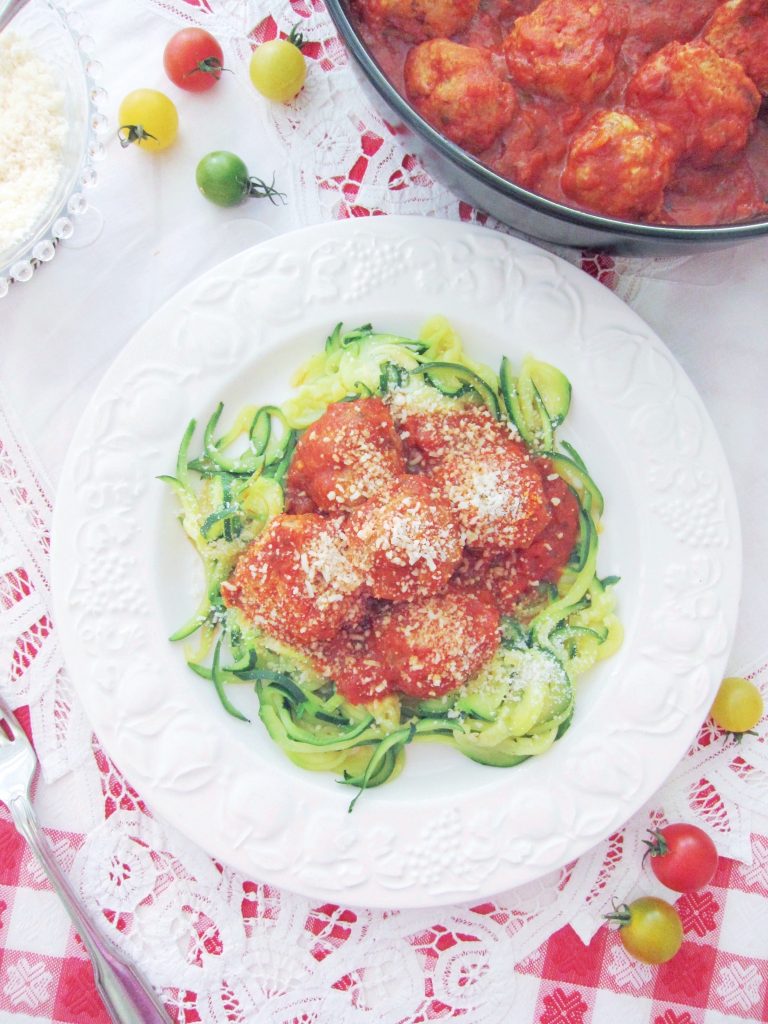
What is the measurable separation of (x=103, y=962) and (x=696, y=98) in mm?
3069

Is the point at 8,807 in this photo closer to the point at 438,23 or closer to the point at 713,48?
the point at 438,23

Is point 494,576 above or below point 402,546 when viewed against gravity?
below

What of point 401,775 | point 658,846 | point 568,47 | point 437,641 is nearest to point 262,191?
point 568,47

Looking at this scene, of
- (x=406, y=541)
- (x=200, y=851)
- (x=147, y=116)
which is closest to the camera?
(x=406, y=541)

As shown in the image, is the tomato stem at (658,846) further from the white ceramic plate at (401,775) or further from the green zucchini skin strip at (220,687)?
the green zucchini skin strip at (220,687)

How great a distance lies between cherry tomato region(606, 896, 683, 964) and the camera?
283cm

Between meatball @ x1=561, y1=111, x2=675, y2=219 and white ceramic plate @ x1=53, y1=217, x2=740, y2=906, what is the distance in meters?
0.42

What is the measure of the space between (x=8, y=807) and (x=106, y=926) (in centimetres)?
51

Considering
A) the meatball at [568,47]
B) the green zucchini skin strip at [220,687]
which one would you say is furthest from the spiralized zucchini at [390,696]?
the meatball at [568,47]

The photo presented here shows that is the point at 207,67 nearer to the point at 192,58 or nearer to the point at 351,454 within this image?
the point at 192,58

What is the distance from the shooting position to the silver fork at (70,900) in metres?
2.83

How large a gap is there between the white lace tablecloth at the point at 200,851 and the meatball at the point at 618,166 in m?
0.60

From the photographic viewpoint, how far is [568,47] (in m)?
2.24

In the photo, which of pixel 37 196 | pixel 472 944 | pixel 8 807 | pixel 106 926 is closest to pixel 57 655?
pixel 8 807
